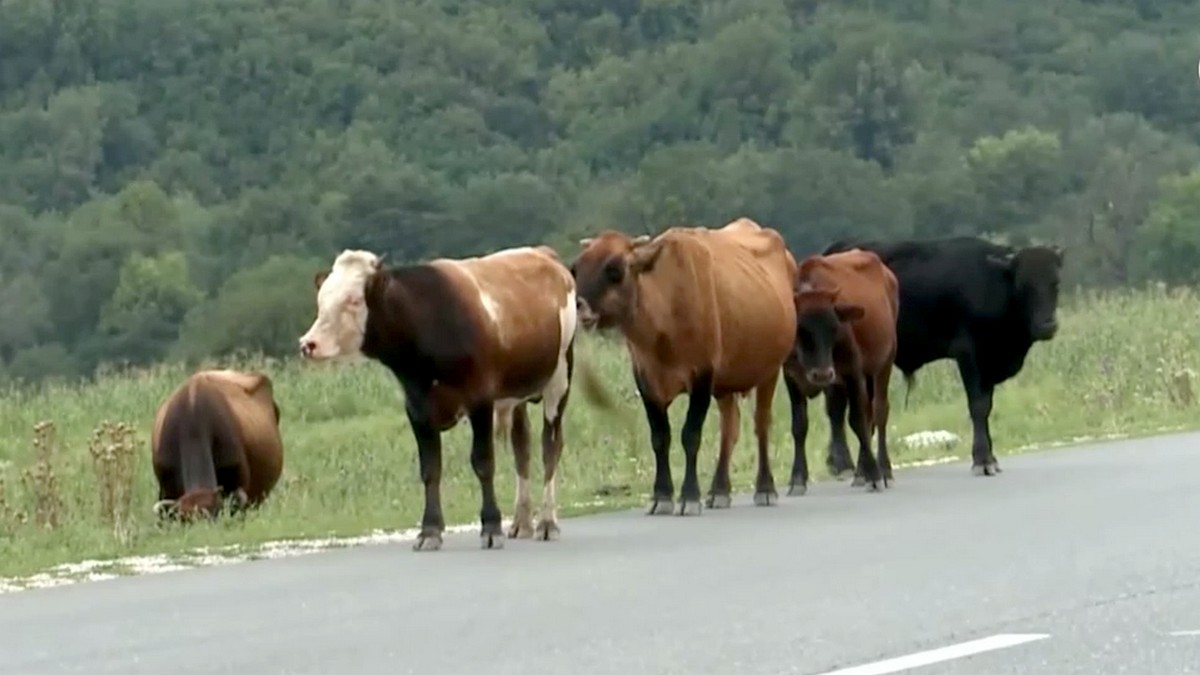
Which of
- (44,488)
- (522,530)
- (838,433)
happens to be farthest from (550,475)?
(838,433)

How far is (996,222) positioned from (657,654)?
70796mm

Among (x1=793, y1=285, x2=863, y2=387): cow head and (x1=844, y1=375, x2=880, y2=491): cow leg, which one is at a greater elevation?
(x1=793, y1=285, x2=863, y2=387): cow head

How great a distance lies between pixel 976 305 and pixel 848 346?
206cm

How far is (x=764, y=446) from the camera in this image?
19328 mm

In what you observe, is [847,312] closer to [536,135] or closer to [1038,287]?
[1038,287]

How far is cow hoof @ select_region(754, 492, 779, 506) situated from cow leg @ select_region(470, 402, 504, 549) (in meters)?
3.18

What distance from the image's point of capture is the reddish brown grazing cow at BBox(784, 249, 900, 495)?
20141mm

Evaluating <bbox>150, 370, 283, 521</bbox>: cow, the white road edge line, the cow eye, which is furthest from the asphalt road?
<bbox>150, 370, 283, 521</bbox>: cow

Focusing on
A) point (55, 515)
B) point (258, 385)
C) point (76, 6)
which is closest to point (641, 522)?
point (55, 515)

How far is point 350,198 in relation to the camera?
77.6 m

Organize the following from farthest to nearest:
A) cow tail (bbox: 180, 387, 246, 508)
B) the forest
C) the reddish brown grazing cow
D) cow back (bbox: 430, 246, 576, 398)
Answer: the forest
cow tail (bbox: 180, 387, 246, 508)
the reddish brown grazing cow
cow back (bbox: 430, 246, 576, 398)

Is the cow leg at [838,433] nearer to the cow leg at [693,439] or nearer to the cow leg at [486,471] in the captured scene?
the cow leg at [693,439]

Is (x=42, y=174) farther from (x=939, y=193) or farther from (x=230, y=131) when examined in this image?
(x=939, y=193)

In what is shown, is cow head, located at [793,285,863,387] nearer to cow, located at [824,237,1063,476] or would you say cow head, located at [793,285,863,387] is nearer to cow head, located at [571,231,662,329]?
cow, located at [824,237,1063,476]
